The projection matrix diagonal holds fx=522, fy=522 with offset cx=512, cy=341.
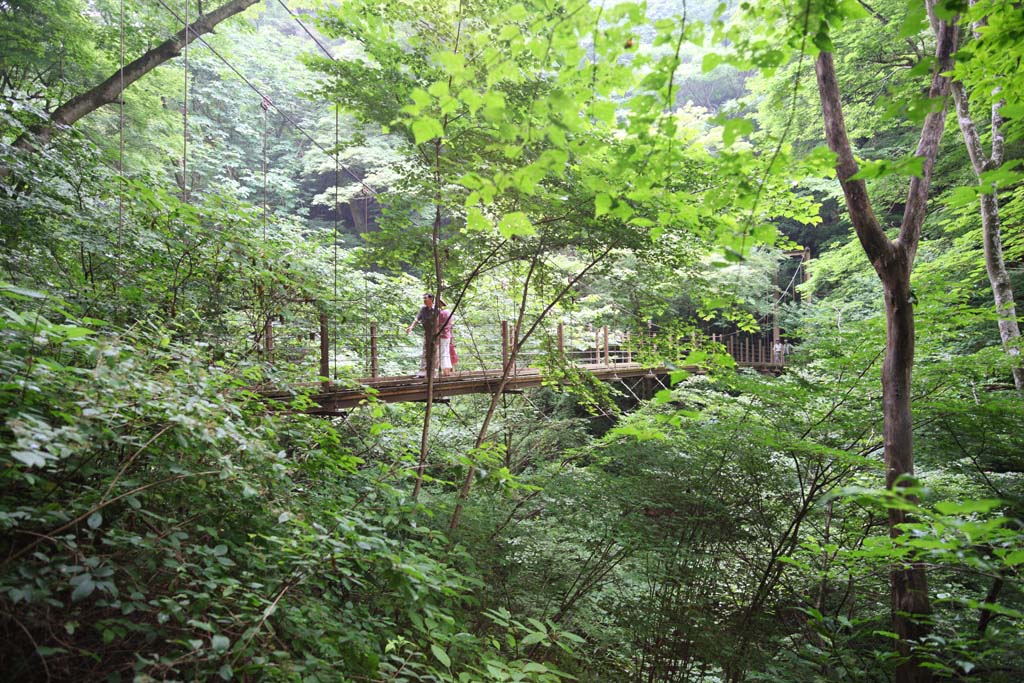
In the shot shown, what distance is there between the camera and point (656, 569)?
3.39 m

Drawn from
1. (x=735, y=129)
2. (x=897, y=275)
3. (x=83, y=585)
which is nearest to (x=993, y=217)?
(x=897, y=275)

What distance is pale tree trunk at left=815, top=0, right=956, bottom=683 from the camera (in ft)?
8.11

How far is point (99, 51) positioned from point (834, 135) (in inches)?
367

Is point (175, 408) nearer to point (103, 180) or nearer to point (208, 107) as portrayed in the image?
point (103, 180)

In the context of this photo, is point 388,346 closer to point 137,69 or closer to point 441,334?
point 441,334

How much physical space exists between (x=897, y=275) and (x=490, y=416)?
255 centimetres

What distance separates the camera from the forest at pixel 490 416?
1.25m

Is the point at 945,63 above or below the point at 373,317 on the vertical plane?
above

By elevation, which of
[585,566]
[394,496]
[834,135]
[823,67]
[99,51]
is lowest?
[585,566]

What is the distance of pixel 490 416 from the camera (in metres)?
3.79

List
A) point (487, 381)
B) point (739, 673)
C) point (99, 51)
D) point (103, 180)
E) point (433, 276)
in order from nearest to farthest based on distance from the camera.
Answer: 1. point (739, 673)
2. point (103, 180)
3. point (433, 276)
4. point (487, 381)
5. point (99, 51)

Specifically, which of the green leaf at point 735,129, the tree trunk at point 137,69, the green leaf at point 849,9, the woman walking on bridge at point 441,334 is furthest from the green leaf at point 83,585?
the tree trunk at point 137,69

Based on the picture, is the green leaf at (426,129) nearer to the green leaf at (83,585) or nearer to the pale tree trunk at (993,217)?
the green leaf at (83,585)

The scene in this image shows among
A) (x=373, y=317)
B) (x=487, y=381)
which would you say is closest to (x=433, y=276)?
(x=373, y=317)
